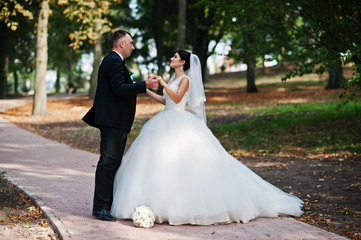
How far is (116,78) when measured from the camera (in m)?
5.58

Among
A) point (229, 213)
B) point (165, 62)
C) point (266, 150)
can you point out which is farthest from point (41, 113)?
point (165, 62)

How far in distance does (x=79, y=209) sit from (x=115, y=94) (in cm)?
195

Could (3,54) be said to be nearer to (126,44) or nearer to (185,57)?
(185,57)

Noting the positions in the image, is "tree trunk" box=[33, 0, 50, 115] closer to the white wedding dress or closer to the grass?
the grass

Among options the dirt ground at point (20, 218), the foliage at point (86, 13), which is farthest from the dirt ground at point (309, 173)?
the foliage at point (86, 13)

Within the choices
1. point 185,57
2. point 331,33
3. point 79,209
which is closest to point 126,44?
point 185,57

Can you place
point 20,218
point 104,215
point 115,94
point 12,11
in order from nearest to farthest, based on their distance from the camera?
point 115,94 → point 104,215 → point 20,218 → point 12,11

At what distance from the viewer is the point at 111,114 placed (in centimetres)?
568

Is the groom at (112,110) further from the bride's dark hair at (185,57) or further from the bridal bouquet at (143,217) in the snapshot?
the bride's dark hair at (185,57)

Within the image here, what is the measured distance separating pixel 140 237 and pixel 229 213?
138 centimetres

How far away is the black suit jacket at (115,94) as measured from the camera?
5574 millimetres

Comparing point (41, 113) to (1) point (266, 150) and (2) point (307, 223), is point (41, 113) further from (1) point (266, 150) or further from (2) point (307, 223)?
(2) point (307, 223)

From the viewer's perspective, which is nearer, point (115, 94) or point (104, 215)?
point (115, 94)

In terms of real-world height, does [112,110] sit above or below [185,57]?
below
